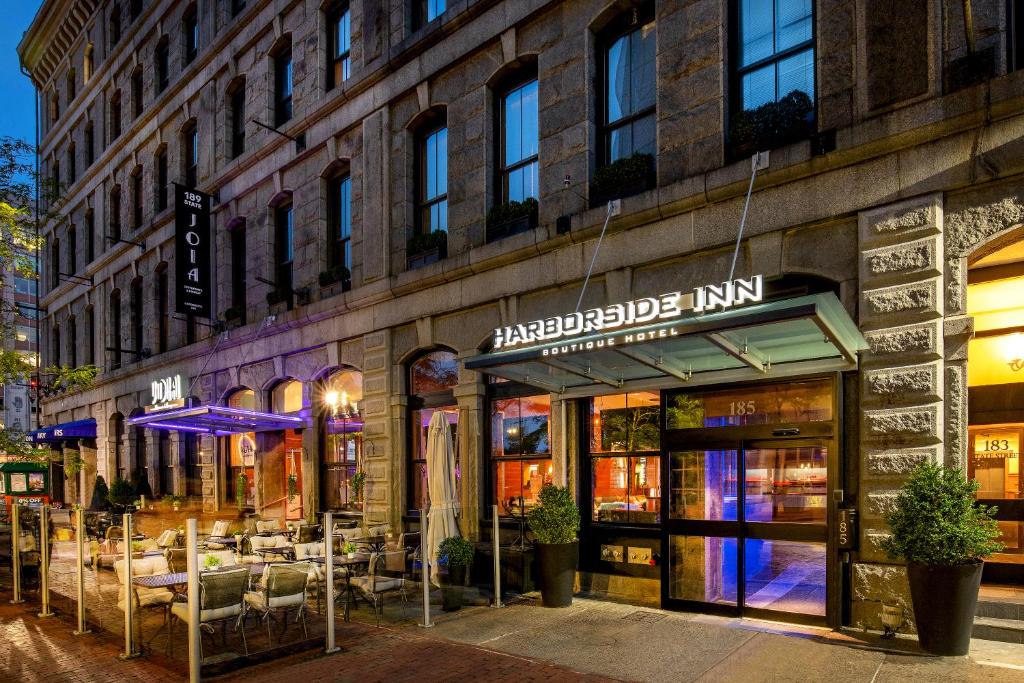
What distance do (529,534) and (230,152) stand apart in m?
16.5

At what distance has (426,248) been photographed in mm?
16125

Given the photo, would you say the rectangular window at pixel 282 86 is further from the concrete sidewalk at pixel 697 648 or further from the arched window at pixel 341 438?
the concrete sidewalk at pixel 697 648

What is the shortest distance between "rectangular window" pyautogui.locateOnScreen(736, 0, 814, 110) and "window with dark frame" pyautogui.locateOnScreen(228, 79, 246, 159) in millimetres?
17065

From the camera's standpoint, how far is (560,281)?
1309cm

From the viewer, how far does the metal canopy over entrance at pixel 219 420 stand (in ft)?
57.4

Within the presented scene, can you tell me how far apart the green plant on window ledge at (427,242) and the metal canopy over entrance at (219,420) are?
580 cm

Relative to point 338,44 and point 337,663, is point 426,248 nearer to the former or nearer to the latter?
point 338,44

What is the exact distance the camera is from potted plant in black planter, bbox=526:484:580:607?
11.3m

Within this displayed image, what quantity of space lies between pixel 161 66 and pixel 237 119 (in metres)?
7.35

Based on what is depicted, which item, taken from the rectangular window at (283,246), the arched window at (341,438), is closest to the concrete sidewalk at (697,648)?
the arched window at (341,438)

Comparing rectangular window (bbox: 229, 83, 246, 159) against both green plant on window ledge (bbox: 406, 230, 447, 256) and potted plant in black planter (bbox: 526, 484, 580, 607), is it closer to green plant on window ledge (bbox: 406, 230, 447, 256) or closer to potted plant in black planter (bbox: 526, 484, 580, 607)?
green plant on window ledge (bbox: 406, 230, 447, 256)

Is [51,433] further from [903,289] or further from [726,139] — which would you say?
[903,289]

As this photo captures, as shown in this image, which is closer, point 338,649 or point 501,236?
point 338,649

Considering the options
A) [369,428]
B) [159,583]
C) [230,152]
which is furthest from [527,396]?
[230,152]
